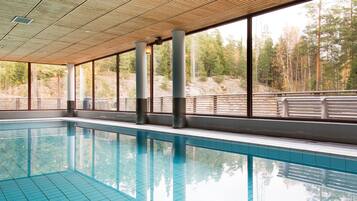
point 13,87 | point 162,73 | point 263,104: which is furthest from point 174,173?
point 13,87

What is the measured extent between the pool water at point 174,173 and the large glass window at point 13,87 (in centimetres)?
1081

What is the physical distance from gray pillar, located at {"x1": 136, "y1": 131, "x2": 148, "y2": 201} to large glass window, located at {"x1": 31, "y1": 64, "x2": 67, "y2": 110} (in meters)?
11.3

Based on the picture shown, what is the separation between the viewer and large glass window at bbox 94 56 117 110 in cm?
1543

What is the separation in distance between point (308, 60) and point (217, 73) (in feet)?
15.5

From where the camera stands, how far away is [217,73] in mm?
13094

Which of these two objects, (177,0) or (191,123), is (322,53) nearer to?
(191,123)

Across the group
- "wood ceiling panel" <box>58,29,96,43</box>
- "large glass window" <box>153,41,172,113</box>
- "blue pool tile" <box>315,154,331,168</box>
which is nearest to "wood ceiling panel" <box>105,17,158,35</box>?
"wood ceiling panel" <box>58,29,96,43</box>

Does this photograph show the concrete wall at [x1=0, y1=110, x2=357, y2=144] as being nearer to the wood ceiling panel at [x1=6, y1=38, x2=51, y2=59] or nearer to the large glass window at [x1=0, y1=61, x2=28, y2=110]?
the wood ceiling panel at [x1=6, y1=38, x2=51, y2=59]

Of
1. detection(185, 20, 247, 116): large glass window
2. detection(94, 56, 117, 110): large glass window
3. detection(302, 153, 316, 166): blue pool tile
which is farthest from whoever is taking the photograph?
detection(94, 56, 117, 110): large glass window

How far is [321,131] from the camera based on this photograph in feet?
18.9

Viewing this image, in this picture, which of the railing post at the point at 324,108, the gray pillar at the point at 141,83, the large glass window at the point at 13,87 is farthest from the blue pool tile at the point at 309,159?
the large glass window at the point at 13,87

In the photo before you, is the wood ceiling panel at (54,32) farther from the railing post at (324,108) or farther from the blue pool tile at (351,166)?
the blue pool tile at (351,166)

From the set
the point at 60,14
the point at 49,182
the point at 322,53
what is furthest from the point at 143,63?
the point at 49,182

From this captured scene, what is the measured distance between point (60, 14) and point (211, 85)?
25.3 feet
